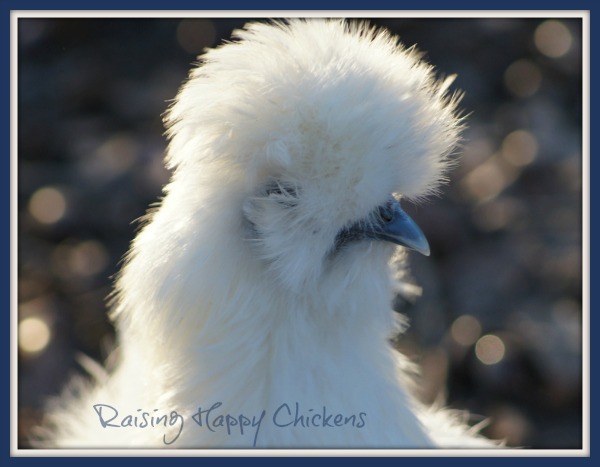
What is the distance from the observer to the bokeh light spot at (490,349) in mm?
2992

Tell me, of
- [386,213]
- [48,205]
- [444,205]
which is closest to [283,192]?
[386,213]

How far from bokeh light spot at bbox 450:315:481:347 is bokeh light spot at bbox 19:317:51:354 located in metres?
1.62

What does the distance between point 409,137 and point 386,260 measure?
28 cm

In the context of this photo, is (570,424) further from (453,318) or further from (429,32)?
(429,32)

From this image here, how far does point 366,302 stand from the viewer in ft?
5.22

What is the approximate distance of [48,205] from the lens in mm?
3543

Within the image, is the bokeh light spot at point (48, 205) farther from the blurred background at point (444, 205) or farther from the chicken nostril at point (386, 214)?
the chicken nostril at point (386, 214)

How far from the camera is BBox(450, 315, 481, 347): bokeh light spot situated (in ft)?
10.1

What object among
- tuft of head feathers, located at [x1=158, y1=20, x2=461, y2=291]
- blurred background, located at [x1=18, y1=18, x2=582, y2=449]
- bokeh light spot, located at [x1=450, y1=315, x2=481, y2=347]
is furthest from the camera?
bokeh light spot, located at [x1=450, y1=315, x2=481, y2=347]

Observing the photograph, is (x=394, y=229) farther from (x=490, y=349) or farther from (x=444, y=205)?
(x=444, y=205)

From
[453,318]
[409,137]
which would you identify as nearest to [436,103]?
[409,137]

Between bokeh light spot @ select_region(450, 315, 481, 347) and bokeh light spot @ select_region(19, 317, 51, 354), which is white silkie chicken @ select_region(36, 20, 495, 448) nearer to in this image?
bokeh light spot @ select_region(450, 315, 481, 347)

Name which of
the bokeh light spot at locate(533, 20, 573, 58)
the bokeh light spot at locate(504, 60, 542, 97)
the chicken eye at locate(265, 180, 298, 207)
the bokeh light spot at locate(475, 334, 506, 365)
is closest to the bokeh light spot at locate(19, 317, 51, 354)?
the bokeh light spot at locate(475, 334, 506, 365)

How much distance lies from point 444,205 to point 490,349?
72 cm
